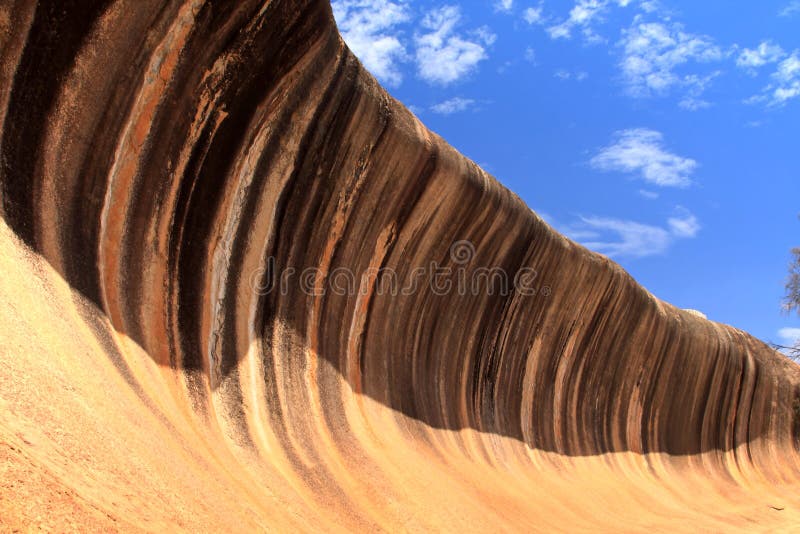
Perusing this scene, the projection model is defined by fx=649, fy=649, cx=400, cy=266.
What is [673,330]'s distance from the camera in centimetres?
991

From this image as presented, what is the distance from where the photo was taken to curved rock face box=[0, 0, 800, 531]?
2.56m

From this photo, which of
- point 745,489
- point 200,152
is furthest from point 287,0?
point 745,489

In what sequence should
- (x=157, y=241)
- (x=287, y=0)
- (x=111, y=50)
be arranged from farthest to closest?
(x=287, y=0)
(x=157, y=241)
(x=111, y=50)

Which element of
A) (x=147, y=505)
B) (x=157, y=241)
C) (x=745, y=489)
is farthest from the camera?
(x=745, y=489)

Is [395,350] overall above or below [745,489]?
below

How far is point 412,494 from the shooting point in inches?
178

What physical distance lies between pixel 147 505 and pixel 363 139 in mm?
3401

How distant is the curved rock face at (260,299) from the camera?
2557mm

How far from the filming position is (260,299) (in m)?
4.52

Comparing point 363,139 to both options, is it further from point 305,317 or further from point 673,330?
point 673,330

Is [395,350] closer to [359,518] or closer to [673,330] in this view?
[359,518]

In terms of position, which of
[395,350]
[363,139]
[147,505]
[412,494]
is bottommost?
[147,505]

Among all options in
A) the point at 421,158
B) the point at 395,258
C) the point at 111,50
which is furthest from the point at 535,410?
the point at 111,50

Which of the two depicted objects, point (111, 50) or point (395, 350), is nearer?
point (111, 50)
